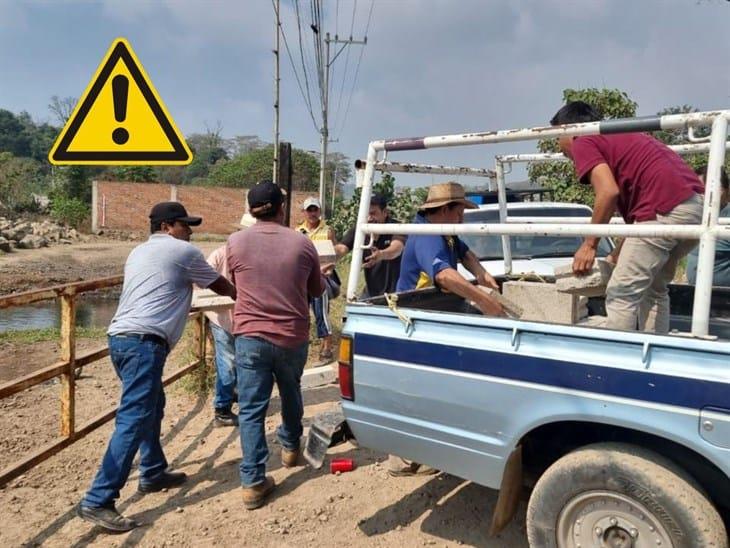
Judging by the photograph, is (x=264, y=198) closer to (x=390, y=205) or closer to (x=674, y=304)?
(x=674, y=304)

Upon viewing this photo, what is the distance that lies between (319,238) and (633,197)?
12.4 ft

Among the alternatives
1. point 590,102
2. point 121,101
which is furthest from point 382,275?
point 590,102

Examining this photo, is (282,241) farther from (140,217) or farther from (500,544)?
(140,217)

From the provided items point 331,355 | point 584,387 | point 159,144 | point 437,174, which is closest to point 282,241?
point 159,144

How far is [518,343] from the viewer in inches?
103

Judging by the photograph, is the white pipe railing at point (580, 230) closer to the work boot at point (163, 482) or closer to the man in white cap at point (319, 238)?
the work boot at point (163, 482)

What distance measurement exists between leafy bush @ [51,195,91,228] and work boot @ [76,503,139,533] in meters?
35.7

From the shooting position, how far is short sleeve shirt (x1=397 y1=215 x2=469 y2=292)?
364 cm

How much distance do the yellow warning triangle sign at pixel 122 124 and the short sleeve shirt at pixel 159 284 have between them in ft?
1.71

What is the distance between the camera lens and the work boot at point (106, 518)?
352cm

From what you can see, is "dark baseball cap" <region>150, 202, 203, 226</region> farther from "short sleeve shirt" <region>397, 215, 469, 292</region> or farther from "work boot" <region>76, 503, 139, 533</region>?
"work boot" <region>76, 503, 139, 533</region>

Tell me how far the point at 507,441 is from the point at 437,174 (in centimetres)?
212

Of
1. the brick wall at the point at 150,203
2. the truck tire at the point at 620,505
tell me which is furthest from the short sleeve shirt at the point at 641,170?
the brick wall at the point at 150,203

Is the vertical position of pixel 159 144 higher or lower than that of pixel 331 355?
higher
